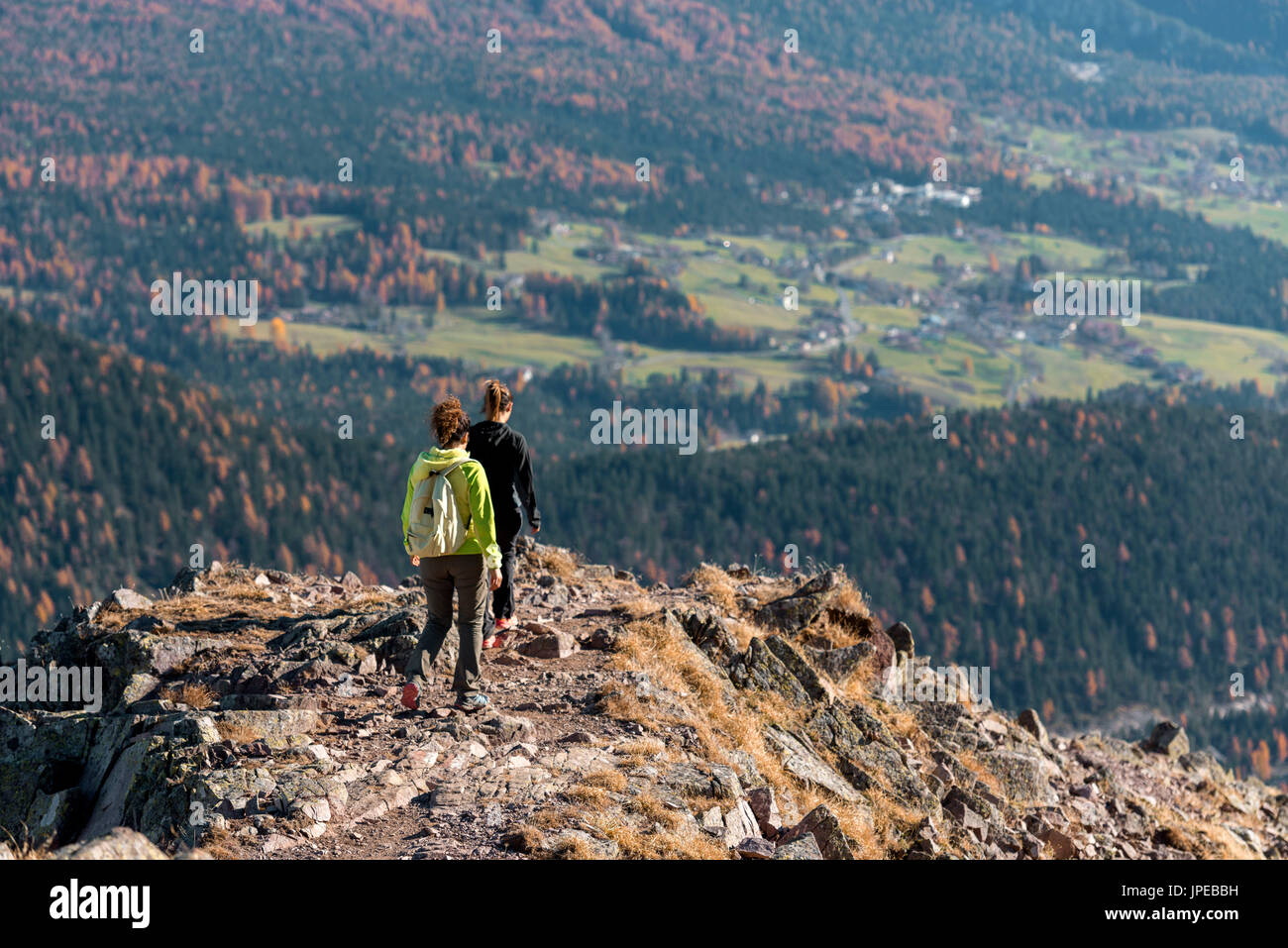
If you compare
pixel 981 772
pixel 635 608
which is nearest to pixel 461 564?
pixel 635 608

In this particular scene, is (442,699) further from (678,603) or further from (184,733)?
(678,603)

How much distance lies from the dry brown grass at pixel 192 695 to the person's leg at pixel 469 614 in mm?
3862

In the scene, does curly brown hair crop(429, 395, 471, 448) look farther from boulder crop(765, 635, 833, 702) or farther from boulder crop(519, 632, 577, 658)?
boulder crop(765, 635, 833, 702)

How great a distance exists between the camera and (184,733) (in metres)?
17.0

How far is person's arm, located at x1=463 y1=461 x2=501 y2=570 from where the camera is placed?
59.9 feet

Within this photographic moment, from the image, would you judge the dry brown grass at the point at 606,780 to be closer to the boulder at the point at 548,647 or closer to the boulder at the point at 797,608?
the boulder at the point at 548,647

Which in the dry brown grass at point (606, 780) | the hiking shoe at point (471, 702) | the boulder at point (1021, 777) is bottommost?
the boulder at point (1021, 777)

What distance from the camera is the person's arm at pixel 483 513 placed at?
59.9ft

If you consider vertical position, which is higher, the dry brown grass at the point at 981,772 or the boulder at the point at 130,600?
the boulder at the point at 130,600

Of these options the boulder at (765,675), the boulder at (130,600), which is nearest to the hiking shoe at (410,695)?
the boulder at (765,675)

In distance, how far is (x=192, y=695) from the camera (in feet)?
65.8

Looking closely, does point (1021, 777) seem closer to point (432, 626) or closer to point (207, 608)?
point (432, 626)
